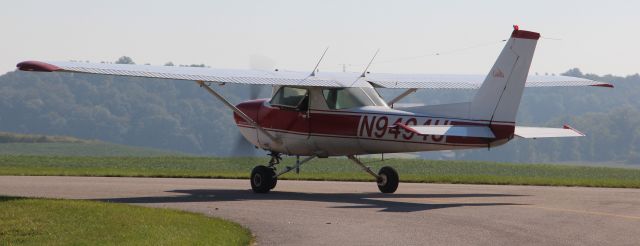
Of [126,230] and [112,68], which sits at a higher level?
[112,68]

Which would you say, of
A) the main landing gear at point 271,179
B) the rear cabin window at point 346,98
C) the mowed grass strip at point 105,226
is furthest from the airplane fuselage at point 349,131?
the mowed grass strip at point 105,226

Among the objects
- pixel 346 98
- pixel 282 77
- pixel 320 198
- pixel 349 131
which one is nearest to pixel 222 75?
pixel 282 77

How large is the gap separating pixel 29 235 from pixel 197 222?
Answer: 2.52m

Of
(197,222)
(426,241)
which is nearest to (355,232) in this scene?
(426,241)

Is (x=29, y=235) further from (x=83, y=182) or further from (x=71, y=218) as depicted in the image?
(x=83, y=182)

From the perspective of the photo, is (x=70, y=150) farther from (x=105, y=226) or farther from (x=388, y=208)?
(x=105, y=226)

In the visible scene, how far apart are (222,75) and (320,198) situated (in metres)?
3.38

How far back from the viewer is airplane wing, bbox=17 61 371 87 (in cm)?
2086

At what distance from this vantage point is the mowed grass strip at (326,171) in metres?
29.6

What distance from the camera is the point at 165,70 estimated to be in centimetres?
2228

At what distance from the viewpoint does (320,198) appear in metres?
22.0

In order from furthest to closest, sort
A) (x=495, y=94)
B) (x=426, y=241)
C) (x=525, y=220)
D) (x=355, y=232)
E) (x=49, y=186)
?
1. (x=49, y=186)
2. (x=495, y=94)
3. (x=525, y=220)
4. (x=355, y=232)
5. (x=426, y=241)

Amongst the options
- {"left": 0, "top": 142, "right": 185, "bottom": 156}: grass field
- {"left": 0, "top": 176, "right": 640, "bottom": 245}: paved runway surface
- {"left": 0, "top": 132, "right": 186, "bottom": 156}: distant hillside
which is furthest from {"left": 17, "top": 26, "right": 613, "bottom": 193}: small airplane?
{"left": 0, "top": 142, "right": 185, "bottom": 156}: grass field

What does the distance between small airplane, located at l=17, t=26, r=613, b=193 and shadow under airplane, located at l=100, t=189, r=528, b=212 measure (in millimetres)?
710
